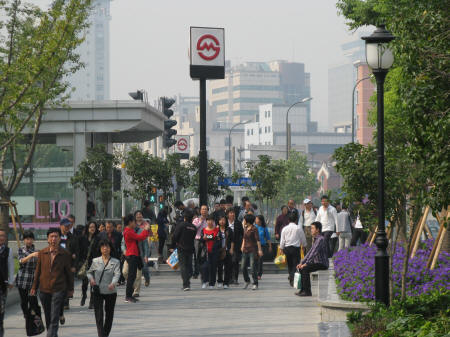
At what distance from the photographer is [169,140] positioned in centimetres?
2842

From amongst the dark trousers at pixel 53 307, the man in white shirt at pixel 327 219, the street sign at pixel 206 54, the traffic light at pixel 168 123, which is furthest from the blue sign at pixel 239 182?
the dark trousers at pixel 53 307

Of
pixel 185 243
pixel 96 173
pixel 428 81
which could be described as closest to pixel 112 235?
pixel 185 243

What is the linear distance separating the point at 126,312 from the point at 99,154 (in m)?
16.1

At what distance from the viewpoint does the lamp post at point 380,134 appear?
12695 mm

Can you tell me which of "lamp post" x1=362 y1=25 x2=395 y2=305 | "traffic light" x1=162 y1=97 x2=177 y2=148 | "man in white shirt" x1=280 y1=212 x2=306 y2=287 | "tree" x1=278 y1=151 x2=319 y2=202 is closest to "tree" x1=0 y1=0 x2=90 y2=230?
"traffic light" x1=162 y1=97 x2=177 y2=148

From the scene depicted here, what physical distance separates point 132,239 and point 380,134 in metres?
6.89

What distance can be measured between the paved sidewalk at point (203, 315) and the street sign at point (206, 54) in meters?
8.10

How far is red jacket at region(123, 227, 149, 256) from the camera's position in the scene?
1825 centimetres

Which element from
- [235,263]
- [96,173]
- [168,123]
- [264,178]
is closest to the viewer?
[235,263]

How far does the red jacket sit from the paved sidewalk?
3.30 feet

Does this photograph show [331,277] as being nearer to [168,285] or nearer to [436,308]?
[168,285]

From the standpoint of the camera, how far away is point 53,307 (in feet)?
41.3

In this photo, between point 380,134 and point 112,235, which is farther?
point 112,235

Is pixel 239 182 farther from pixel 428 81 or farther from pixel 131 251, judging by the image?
pixel 428 81
